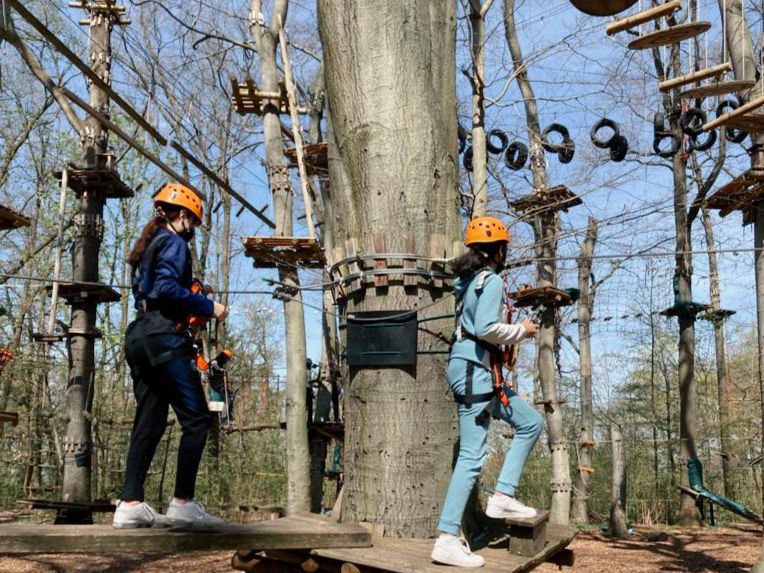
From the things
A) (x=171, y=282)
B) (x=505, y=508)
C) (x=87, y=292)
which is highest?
(x=87, y=292)

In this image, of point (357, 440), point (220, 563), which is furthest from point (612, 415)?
point (357, 440)

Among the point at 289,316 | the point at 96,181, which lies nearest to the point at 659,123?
the point at 289,316

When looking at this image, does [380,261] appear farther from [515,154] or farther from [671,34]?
[515,154]

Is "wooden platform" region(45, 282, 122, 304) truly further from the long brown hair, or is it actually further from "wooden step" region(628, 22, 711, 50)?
the long brown hair

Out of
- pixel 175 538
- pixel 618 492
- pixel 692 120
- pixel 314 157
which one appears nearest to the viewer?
pixel 175 538

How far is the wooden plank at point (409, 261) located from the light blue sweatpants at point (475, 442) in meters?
0.45

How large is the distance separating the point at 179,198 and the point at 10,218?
571cm

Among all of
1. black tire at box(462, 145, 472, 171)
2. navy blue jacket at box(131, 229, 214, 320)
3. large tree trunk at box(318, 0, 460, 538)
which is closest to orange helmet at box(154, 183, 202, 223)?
navy blue jacket at box(131, 229, 214, 320)

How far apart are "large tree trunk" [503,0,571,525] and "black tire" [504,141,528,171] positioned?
15 cm

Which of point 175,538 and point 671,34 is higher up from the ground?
point 671,34

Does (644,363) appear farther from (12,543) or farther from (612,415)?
(12,543)

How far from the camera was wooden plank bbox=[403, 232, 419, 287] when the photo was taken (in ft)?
12.0

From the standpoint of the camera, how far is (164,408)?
335 centimetres

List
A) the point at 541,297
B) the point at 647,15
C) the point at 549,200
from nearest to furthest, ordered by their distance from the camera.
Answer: the point at 647,15 → the point at 541,297 → the point at 549,200
